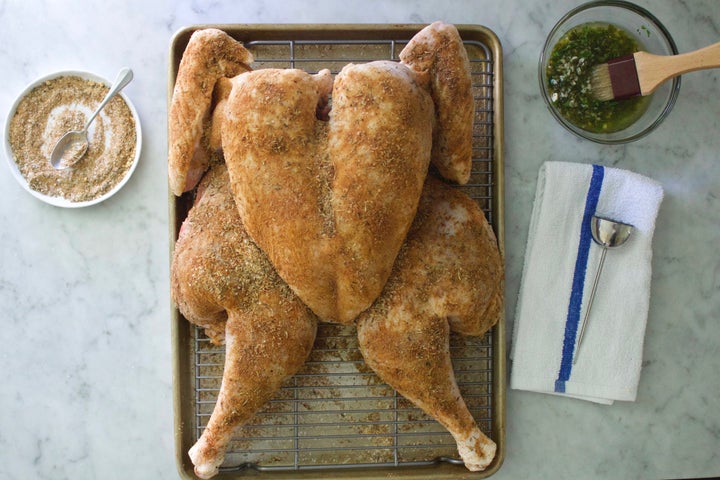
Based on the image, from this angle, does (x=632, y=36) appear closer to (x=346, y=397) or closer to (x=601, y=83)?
(x=601, y=83)

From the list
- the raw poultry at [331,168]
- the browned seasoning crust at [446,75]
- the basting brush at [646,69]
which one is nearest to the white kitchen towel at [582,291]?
the basting brush at [646,69]

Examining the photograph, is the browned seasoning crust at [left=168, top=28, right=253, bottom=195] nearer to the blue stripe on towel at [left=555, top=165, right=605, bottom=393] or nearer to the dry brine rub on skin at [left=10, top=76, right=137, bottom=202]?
the dry brine rub on skin at [left=10, top=76, right=137, bottom=202]

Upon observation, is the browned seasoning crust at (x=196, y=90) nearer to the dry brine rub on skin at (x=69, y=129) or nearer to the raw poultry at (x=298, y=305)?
the raw poultry at (x=298, y=305)

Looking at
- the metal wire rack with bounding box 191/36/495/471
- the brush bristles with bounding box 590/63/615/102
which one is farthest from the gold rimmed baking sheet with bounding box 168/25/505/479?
the brush bristles with bounding box 590/63/615/102

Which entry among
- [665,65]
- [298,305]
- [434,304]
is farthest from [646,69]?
[298,305]

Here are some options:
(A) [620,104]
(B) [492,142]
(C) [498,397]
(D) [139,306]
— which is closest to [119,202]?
(D) [139,306]

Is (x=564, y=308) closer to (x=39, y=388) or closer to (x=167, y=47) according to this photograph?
(x=167, y=47)
